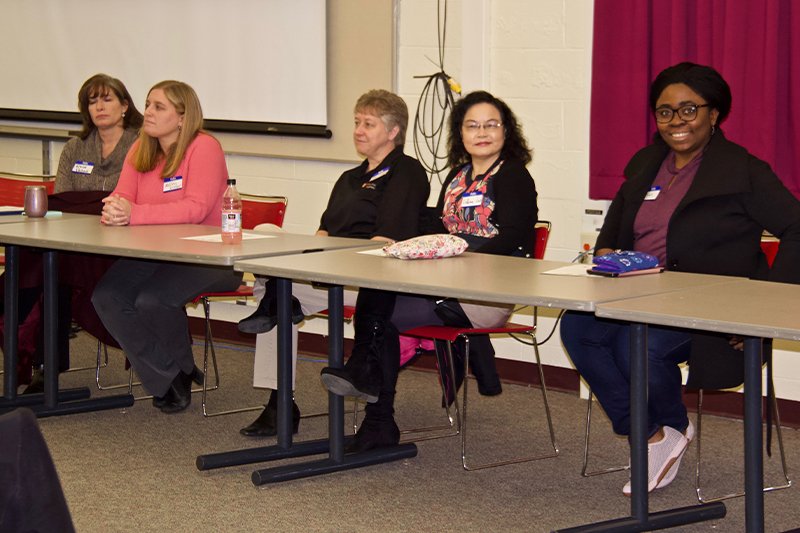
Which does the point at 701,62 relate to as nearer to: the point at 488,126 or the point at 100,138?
the point at 488,126

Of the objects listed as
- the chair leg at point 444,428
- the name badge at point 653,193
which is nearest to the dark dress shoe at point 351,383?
the chair leg at point 444,428

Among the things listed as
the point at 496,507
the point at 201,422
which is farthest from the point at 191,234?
the point at 496,507

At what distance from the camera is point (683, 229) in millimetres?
3387

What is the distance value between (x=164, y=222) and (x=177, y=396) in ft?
2.20

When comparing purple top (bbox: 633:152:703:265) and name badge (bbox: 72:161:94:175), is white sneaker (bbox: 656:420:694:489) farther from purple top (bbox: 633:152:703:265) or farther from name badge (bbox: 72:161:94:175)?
name badge (bbox: 72:161:94:175)

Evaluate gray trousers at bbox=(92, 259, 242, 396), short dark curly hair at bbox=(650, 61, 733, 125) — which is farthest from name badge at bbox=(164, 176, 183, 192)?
short dark curly hair at bbox=(650, 61, 733, 125)

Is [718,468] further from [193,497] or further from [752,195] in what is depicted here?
[193,497]

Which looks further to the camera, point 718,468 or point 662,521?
point 718,468

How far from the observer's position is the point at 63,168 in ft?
16.5

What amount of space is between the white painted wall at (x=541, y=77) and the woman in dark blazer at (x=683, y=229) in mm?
996

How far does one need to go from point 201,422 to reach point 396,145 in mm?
1259

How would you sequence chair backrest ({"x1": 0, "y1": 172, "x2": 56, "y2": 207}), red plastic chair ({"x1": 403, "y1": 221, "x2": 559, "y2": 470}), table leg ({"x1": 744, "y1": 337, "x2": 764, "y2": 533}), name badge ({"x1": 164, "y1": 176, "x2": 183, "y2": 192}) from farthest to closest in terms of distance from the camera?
chair backrest ({"x1": 0, "y1": 172, "x2": 56, "y2": 207}) < name badge ({"x1": 164, "y1": 176, "x2": 183, "y2": 192}) < red plastic chair ({"x1": 403, "y1": 221, "x2": 559, "y2": 470}) < table leg ({"x1": 744, "y1": 337, "x2": 764, "y2": 533})

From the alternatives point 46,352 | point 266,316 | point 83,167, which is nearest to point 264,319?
point 266,316

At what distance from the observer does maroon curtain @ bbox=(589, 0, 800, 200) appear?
400 centimetres
